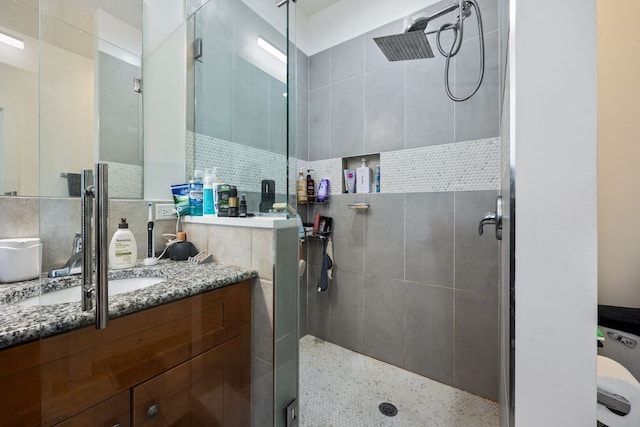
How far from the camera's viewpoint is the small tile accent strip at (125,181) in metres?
1.11

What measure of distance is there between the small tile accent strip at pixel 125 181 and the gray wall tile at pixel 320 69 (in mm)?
1518

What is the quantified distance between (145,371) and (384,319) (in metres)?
1.46

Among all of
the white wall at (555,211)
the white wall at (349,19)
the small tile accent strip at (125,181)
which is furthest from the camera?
the white wall at (349,19)

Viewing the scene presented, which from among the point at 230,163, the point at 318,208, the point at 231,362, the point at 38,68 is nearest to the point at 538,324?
the point at 231,362

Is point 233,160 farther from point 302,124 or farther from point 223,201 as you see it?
point 302,124

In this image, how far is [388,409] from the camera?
1350 mm

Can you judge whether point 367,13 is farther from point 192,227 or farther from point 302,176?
point 192,227

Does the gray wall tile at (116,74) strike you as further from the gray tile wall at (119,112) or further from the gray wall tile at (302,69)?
the gray wall tile at (302,69)

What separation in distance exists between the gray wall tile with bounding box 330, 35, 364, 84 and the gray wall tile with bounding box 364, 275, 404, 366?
1581 millimetres

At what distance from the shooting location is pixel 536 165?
0.36 meters

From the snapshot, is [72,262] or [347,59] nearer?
[72,262]

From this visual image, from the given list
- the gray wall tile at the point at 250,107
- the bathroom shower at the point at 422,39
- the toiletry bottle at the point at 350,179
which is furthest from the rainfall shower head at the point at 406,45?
the toiletry bottle at the point at 350,179

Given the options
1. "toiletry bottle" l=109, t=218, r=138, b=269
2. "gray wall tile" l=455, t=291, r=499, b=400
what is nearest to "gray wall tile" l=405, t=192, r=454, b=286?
"gray wall tile" l=455, t=291, r=499, b=400

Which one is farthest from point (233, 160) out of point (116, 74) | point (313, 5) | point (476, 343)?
point (476, 343)
